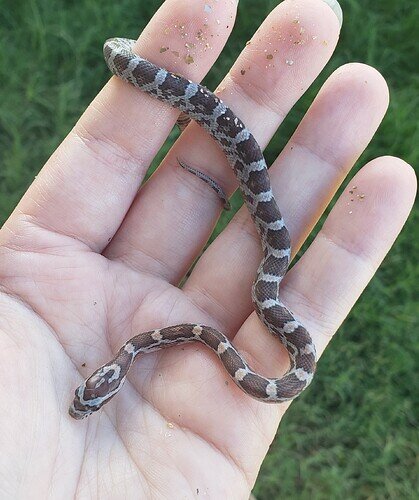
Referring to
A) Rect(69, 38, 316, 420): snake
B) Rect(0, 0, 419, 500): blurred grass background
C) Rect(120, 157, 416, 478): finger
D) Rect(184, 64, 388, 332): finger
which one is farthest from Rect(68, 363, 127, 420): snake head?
Rect(0, 0, 419, 500): blurred grass background

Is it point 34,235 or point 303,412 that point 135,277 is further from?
point 303,412

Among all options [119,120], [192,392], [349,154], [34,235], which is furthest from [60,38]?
[192,392]

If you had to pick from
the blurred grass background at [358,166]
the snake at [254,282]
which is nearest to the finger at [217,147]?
the snake at [254,282]

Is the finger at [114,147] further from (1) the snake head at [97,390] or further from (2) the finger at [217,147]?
(1) the snake head at [97,390]

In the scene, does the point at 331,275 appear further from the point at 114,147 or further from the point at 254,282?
the point at 114,147

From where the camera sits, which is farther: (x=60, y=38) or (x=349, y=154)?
(x=60, y=38)

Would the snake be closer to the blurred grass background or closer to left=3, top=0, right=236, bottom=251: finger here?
left=3, top=0, right=236, bottom=251: finger
